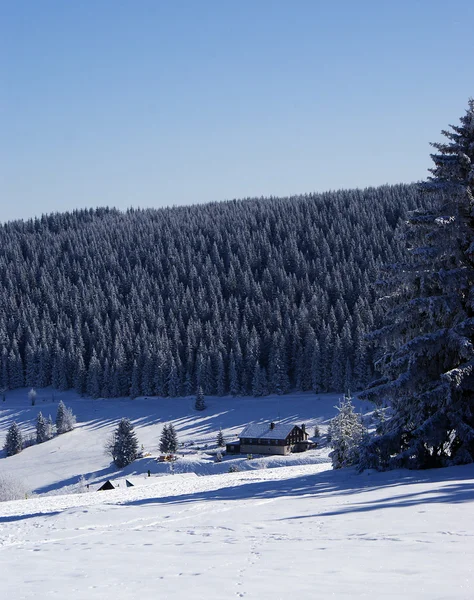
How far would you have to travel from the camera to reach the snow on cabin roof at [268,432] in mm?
78875

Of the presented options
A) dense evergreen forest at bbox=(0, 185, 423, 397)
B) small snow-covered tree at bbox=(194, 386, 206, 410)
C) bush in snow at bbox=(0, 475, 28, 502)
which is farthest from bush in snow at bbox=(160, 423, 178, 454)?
dense evergreen forest at bbox=(0, 185, 423, 397)

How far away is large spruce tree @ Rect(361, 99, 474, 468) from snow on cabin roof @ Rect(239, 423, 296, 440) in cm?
6374

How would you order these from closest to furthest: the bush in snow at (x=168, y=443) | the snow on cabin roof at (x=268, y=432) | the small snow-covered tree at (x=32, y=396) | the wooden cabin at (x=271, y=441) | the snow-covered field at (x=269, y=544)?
the snow-covered field at (x=269, y=544) → the wooden cabin at (x=271, y=441) → the snow on cabin roof at (x=268, y=432) → the bush in snow at (x=168, y=443) → the small snow-covered tree at (x=32, y=396)

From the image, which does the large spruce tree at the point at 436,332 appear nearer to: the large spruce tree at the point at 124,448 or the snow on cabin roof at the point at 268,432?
the large spruce tree at the point at 124,448

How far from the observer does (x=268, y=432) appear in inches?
3162

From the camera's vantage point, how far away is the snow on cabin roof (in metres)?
78.9

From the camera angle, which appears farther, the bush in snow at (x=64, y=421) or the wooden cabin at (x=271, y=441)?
the bush in snow at (x=64, y=421)

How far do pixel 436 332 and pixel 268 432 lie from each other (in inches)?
Result: 2644

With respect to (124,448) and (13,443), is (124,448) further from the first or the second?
(13,443)

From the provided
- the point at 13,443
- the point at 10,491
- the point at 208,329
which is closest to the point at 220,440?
the point at 13,443

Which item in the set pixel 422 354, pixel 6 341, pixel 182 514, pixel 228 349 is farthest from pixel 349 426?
pixel 6 341

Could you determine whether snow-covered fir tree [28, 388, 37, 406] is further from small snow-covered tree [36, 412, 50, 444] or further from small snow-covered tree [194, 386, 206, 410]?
small snow-covered tree [194, 386, 206, 410]

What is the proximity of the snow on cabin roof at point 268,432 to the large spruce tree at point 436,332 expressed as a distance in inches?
2510

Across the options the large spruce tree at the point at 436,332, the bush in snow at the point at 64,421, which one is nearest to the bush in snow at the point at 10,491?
the bush in snow at the point at 64,421
